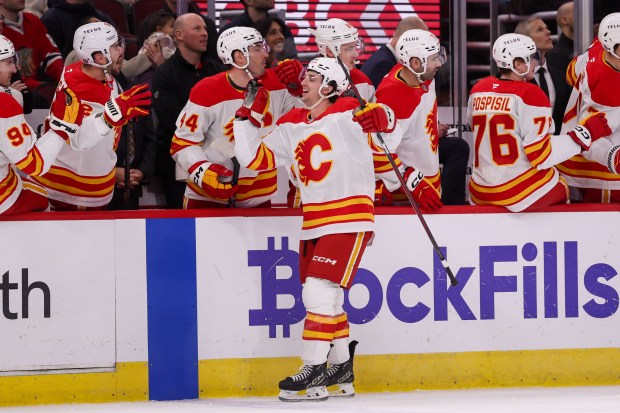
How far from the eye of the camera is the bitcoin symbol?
580cm

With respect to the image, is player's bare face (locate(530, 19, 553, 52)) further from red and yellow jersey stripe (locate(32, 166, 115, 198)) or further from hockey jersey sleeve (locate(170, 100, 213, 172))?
red and yellow jersey stripe (locate(32, 166, 115, 198))

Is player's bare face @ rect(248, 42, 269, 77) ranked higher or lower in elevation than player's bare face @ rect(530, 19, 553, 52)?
lower

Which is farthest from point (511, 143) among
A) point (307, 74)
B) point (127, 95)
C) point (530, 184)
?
point (127, 95)

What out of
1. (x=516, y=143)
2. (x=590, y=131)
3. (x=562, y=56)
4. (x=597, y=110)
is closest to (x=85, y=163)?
(x=516, y=143)

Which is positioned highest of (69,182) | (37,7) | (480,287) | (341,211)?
(37,7)

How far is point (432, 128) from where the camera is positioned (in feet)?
20.4

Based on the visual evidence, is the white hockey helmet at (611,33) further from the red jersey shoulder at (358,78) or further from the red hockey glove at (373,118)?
the red hockey glove at (373,118)

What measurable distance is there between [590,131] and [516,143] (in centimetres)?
34

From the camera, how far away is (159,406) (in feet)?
18.2

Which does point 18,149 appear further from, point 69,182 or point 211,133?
point 211,133

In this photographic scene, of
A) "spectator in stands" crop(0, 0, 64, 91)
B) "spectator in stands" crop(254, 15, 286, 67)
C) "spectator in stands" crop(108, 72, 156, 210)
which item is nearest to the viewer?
"spectator in stands" crop(108, 72, 156, 210)

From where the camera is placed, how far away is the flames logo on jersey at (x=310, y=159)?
5512mm

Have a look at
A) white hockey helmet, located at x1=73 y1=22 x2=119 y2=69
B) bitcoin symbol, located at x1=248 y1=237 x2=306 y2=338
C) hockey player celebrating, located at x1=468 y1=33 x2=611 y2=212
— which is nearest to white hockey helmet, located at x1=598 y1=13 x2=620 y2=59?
hockey player celebrating, located at x1=468 y1=33 x2=611 y2=212

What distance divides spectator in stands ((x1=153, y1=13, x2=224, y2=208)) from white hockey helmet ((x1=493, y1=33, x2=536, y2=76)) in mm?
1520
